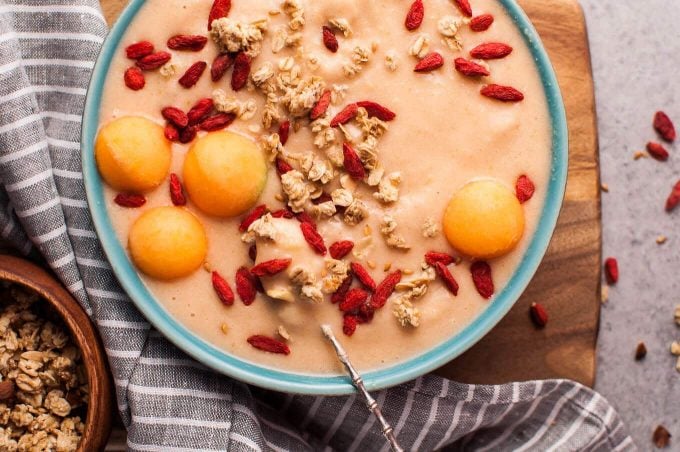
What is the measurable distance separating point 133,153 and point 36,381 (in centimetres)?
63

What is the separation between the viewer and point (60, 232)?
199cm

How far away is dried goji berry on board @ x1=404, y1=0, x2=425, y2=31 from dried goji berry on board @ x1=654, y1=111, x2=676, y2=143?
961 millimetres

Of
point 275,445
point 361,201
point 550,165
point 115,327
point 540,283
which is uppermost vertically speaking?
point 550,165

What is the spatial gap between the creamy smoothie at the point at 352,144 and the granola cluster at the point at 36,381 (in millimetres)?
339

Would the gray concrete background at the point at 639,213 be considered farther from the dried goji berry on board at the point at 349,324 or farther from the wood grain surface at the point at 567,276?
the dried goji berry on board at the point at 349,324

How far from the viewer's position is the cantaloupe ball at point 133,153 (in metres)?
1.77

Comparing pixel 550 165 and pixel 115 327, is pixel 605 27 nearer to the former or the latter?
pixel 550 165

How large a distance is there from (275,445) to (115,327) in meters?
0.50

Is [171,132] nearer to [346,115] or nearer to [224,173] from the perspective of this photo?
[224,173]

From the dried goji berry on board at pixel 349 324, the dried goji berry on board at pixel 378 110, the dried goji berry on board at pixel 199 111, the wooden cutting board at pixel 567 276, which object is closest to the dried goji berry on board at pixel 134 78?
the dried goji berry on board at pixel 199 111

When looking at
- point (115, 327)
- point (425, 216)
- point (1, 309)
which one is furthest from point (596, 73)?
point (1, 309)

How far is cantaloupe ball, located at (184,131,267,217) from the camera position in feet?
5.75

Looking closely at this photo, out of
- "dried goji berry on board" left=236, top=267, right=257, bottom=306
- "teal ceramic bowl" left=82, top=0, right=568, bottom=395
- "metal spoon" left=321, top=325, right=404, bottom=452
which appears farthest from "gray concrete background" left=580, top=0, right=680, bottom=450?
"dried goji berry on board" left=236, top=267, right=257, bottom=306

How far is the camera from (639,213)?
2449mm
